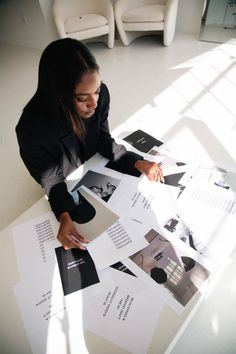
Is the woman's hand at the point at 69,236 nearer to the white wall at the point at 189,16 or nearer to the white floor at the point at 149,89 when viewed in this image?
the white floor at the point at 149,89

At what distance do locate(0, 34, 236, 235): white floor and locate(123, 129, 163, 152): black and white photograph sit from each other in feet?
0.17

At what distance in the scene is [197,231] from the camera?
0.74m

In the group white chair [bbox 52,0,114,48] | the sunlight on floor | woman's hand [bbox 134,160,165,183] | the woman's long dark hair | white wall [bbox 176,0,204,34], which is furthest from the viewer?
white wall [bbox 176,0,204,34]

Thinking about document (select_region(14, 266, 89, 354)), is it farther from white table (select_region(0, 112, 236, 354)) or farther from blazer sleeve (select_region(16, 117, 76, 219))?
blazer sleeve (select_region(16, 117, 76, 219))

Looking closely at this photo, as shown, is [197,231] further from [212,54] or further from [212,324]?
[212,54]

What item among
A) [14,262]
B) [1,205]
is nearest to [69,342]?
[14,262]

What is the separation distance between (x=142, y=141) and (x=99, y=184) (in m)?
0.33

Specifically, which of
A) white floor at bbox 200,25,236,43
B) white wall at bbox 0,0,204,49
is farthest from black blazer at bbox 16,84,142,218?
white wall at bbox 0,0,204,49

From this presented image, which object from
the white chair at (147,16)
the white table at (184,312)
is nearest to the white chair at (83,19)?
the white chair at (147,16)

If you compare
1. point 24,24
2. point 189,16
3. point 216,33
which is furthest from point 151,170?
point 24,24

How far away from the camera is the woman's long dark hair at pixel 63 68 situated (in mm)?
687

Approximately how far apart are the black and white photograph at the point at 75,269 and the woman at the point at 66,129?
0.03 m

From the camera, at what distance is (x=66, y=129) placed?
92cm

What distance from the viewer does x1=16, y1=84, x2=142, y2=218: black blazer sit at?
2.74 feet
